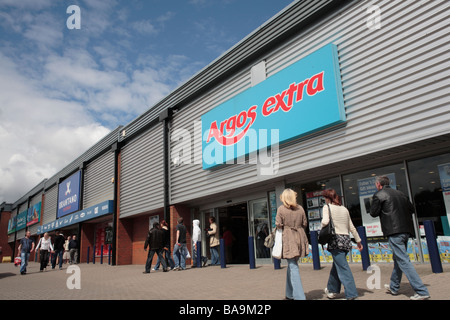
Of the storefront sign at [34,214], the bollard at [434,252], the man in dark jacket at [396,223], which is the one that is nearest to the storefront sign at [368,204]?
the bollard at [434,252]

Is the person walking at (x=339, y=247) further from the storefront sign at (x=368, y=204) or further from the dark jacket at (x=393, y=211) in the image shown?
the storefront sign at (x=368, y=204)

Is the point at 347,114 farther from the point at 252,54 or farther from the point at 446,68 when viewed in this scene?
the point at 252,54

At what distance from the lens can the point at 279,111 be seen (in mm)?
10125

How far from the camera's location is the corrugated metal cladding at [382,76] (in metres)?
7.16

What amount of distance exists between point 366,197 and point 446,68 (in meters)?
3.54

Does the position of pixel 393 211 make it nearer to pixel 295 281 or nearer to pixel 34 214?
pixel 295 281

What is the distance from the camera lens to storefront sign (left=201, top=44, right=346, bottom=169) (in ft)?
29.0

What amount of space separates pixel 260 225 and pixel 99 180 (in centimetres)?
1259

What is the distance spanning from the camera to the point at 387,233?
526 centimetres

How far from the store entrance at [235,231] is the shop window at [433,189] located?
6.11m

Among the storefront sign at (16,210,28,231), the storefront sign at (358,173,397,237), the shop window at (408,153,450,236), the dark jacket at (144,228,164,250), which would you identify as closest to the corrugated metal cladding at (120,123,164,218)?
the dark jacket at (144,228,164,250)

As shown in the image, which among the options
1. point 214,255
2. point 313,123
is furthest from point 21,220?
point 313,123

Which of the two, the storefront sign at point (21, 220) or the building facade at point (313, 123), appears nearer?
the building facade at point (313, 123)

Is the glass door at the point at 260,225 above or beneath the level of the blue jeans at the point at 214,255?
above
